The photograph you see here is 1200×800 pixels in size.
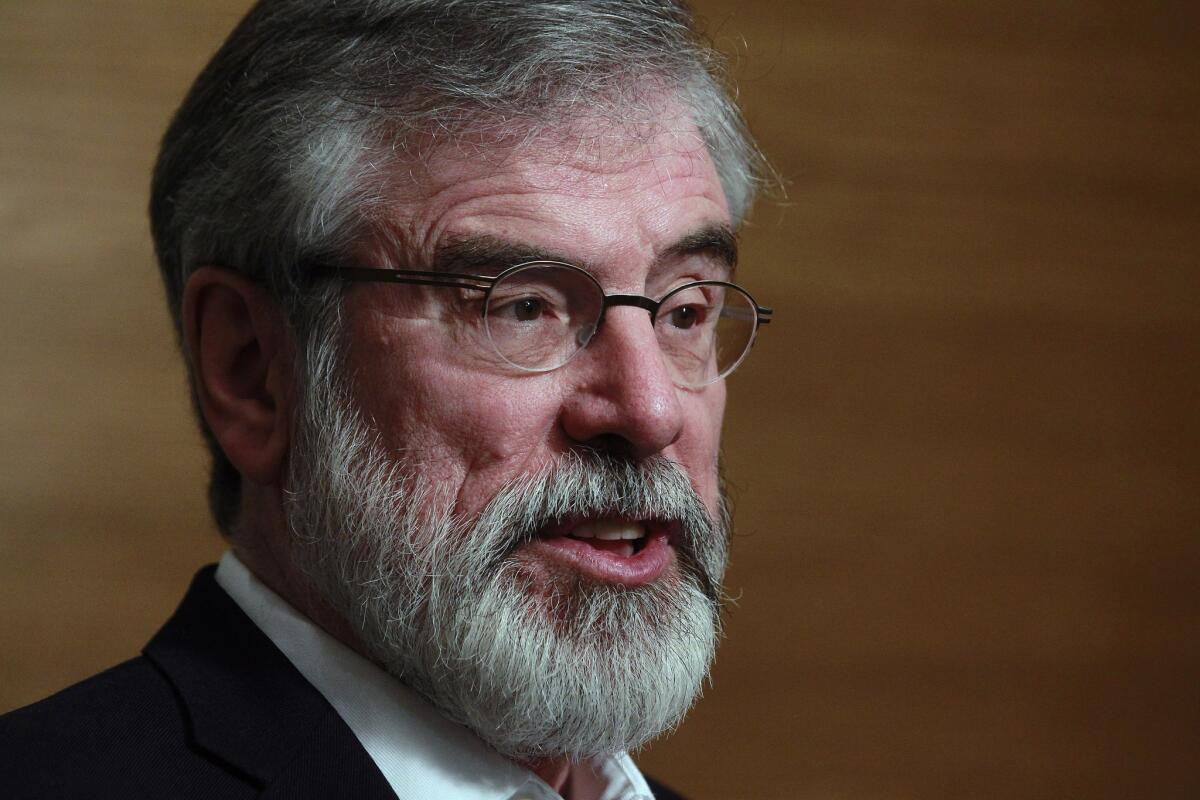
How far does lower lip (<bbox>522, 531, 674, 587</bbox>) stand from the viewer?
1.30 metres

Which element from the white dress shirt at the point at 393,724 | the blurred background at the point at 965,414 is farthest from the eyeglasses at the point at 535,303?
the blurred background at the point at 965,414

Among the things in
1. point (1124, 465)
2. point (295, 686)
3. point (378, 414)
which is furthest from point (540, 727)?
point (1124, 465)

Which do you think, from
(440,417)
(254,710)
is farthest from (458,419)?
(254,710)

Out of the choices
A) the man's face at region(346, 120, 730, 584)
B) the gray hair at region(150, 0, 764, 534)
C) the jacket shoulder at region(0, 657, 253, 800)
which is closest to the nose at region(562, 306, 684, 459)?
the man's face at region(346, 120, 730, 584)

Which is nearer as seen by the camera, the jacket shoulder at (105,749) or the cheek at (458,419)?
the jacket shoulder at (105,749)

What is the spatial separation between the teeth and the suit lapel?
0.29m

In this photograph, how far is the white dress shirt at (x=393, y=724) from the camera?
4.29 ft

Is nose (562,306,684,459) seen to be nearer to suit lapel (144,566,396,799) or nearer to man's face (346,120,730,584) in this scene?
man's face (346,120,730,584)

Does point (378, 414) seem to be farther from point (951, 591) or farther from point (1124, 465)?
point (1124, 465)

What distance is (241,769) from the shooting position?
1212 mm

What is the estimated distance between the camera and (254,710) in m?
1.27

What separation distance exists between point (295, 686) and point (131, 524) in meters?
0.72

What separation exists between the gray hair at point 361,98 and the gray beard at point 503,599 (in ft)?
0.56

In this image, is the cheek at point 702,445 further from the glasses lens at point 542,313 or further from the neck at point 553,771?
the neck at point 553,771
